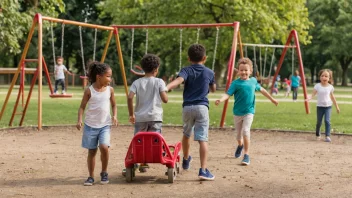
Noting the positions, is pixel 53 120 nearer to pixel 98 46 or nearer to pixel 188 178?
pixel 188 178

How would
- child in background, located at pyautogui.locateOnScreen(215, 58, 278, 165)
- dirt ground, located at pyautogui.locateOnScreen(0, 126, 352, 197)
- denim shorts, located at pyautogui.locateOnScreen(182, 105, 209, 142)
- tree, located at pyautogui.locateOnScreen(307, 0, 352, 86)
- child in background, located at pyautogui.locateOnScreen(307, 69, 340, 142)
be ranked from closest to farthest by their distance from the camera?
1. dirt ground, located at pyautogui.locateOnScreen(0, 126, 352, 197)
2. denim shorts, located at pyautogui.locateOnScreen(182, 105, 209, 142)
3. child in background, located at pyautogui.locateOnScreen(215, 58, 278, 165)
4. child in background, located at pyautogui.locateOnScreen(307, 69, 340, 142)
5. tree, located at pyautogui.locateOnScreen(307, 0, 352, 86)

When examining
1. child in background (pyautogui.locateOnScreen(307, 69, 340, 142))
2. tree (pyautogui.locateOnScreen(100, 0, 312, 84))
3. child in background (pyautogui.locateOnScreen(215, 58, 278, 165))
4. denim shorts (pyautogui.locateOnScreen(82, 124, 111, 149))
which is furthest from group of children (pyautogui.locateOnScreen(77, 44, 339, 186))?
tree (pyautogui.locateOnScreen(100, 0, 312, 84))

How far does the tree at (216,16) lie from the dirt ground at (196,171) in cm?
2225

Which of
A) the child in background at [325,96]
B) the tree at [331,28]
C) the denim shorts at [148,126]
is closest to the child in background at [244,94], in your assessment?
the denim shorts at [148,126]

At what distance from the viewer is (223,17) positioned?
35.1m

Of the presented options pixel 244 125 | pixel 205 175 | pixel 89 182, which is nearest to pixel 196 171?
pixel 205 175

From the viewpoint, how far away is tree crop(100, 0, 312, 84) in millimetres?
33906

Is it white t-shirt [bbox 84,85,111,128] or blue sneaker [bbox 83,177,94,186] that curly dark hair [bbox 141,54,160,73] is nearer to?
white t-shirt [bbox 84,85,111,128]

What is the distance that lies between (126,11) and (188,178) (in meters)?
31.4

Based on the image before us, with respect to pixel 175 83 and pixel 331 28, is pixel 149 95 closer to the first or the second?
pixel 175 83

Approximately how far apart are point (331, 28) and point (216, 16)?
26.6m

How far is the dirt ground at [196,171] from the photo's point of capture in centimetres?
655

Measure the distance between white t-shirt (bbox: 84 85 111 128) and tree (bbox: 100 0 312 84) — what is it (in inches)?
1004

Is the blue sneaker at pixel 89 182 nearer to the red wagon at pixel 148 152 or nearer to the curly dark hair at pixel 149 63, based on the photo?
the red wagon at pixel 148 152
